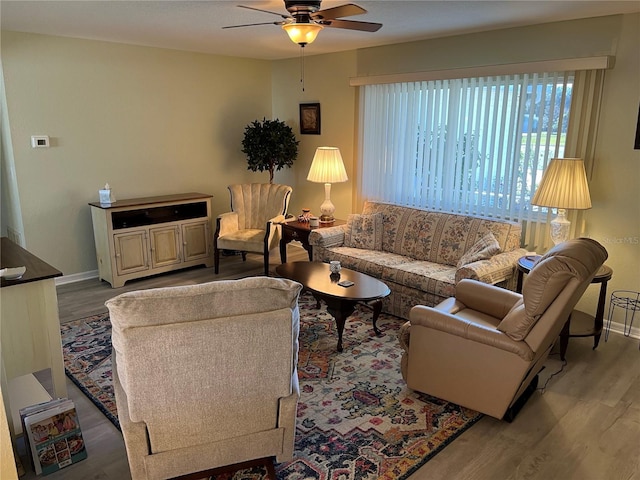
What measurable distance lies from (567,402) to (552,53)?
8.73 ft

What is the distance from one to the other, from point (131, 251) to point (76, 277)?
697 millimetres

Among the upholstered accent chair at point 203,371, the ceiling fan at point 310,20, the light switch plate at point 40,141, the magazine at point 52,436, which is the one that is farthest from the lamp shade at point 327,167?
the magazine at point 52,436

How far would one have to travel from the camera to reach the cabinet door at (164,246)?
201 inches

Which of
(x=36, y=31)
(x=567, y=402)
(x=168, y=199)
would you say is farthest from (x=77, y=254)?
(x=567, y=402)

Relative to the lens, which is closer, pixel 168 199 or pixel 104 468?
pixel 104 468

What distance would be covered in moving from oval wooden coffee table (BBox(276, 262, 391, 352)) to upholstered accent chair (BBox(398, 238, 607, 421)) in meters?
0.53

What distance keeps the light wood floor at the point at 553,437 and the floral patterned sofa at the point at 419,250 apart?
0.88 metres

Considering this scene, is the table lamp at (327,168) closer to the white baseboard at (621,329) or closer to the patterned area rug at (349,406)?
the patterned area rug at (349,406)

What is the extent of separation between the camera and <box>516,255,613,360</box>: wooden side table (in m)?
3.41

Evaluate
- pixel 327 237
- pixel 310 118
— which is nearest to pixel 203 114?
pixel 310 118

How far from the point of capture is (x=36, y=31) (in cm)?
431

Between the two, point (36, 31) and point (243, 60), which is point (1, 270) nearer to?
point (36, 31)

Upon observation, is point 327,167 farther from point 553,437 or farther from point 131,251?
point 553,437

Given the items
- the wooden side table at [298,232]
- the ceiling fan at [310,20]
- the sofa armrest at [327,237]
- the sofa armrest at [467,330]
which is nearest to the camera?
the sofa armrest at [467,330]
